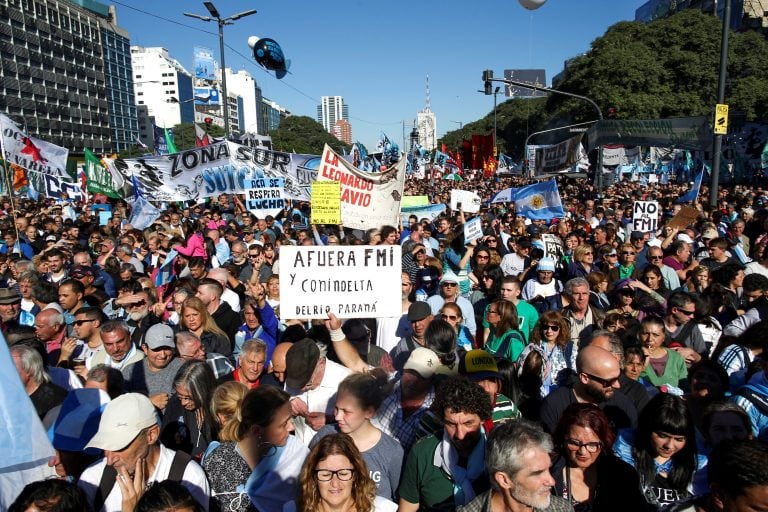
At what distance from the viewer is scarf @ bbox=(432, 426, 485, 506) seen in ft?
9.34

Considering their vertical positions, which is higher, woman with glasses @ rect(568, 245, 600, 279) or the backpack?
woman with glasses @ rect(568, 245, 600, 279)

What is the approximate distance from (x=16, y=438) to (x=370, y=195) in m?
6.55

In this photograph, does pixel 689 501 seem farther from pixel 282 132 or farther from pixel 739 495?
pixel 282 132

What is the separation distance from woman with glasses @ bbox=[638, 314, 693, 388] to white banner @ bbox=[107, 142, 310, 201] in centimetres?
905

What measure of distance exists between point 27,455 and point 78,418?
1265 mm

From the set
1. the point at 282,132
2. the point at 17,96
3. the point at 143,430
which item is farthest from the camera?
the point at 282,132

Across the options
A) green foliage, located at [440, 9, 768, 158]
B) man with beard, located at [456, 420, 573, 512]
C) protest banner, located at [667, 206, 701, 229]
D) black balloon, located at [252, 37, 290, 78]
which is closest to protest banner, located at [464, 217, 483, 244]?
protest banner, located at [667, 206, 701, 229]

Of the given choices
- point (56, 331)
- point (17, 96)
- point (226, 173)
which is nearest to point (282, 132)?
point (17, 96)

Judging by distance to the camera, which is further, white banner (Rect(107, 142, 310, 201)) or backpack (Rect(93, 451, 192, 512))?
white banner (Rect(107, 142, 310, 201))

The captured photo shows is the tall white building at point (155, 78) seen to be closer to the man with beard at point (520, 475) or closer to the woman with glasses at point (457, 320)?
the woman with glasses at point (457, 320)

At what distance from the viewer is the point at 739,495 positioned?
221 centimetres

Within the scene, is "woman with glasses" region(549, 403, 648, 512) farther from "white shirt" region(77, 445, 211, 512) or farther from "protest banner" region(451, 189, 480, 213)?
"protest banner" region(451, 189, 480, 213)

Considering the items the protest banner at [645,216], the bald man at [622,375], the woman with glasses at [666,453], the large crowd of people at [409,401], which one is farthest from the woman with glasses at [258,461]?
the protest banner at [645,216]

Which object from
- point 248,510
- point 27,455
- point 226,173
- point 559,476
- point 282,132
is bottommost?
point 248,510
